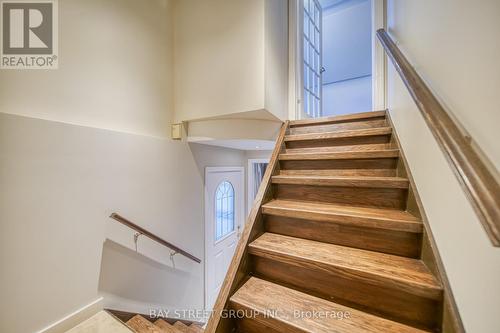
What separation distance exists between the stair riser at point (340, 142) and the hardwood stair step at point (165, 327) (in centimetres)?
195

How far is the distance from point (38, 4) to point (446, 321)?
2.72m

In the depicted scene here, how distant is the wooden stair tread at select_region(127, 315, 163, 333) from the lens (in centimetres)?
164

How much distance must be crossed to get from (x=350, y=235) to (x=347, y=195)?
0.29 metres

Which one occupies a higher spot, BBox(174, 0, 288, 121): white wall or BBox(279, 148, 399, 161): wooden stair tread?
BBox(174, 0, 288, 121): white wall

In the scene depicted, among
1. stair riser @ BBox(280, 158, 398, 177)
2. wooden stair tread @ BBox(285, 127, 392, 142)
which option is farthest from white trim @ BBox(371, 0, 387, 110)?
stair riser @ BBox(280, 158, 398, 177)

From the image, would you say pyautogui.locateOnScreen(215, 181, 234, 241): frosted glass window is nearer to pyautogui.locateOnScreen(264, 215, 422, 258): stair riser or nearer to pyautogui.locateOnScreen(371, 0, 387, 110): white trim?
pyautogui.locateOnScreen(264, 215, 422, 258): stair riser

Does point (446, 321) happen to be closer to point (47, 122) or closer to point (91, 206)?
point (91, 206)

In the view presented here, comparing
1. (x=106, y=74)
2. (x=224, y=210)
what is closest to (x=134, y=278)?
(x=224, y=210)

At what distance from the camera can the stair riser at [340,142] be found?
5.29 feet

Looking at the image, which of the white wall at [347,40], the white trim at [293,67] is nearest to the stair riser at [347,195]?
the white trim at [293,67]

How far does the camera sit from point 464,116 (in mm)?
666

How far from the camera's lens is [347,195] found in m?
1.33

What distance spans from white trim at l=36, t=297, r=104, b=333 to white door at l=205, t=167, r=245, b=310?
140cm

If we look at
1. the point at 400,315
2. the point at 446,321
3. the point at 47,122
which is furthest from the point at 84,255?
the point at 446,321
